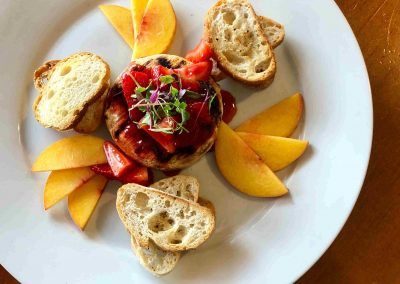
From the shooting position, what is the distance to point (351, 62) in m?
2.85

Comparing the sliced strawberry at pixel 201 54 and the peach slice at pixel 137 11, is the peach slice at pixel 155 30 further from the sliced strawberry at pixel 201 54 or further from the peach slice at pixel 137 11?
the sliced strawberry at pixel 201 54

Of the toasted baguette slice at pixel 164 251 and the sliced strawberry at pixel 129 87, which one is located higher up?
the sliced strawberry at pixel 129 87

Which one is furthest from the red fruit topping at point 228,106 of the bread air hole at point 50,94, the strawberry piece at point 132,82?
the bread air hole at point 50,94

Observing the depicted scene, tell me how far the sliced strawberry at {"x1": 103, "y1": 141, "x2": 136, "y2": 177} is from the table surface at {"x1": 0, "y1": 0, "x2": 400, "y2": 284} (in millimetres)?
1114

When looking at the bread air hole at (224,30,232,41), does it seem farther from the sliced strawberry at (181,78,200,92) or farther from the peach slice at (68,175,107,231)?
the peach slice at (68,175,107,231)

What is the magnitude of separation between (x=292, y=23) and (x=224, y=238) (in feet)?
3.94

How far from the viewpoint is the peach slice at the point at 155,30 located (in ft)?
9.66

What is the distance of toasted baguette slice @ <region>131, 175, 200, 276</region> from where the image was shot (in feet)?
9.16

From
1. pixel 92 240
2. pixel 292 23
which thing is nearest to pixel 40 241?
pixel 92 240

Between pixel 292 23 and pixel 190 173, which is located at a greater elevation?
pixel 292 23

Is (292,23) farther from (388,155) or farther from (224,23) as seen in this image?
(388,155)

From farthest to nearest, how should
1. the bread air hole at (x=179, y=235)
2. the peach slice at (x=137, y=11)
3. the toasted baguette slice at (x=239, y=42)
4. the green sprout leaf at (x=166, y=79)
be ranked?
the peach slice at (x=137, y=11), the toasted baguette slice at (x=239, y=42), the bread air hole at (x=179, y=235), the green sprout leaf at (x=166, y=79)

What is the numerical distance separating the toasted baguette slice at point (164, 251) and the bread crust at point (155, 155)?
83 millimetres

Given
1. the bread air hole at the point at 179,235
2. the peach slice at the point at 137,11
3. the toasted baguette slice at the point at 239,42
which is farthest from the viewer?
the peach slice at the point at 137,11
